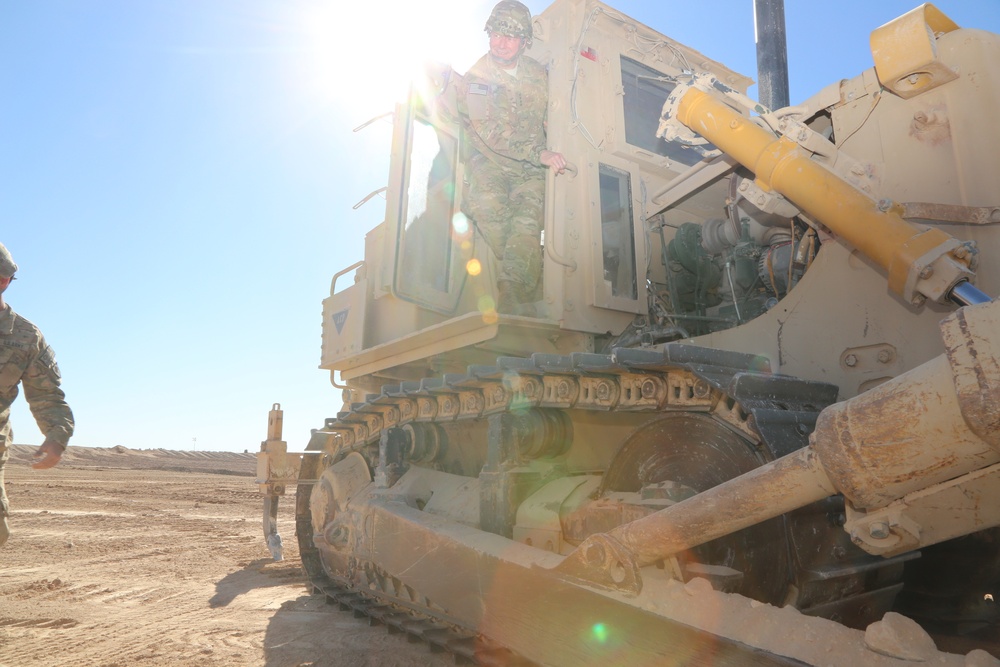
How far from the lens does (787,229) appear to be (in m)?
3.39

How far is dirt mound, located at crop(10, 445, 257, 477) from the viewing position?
22234 millimetres

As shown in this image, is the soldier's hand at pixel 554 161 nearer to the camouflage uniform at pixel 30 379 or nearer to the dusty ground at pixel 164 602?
the dusty ground at pixel 164 602

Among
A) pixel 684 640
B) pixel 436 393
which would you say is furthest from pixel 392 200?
pixel 684 640

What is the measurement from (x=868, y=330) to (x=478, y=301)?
2792 mm

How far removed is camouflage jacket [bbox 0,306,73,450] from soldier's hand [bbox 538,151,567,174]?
9.81 ft

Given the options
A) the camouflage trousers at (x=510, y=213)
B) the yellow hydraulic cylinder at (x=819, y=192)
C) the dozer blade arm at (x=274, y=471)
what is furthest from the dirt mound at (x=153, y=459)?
the yellow hydraulic cylinder at (x=819, y=192)

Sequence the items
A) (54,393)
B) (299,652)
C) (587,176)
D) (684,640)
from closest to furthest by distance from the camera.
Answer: (684,640), (299,652), (54,393), (587,176)

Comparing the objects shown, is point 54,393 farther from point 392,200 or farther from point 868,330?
point 868,330

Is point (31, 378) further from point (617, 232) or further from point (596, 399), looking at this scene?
point (617, 232)

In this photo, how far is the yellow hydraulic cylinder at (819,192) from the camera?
2.36 m

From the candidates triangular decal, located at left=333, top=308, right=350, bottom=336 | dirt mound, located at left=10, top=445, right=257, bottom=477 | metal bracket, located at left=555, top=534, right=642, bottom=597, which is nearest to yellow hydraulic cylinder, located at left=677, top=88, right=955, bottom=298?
metal bracket, located at left=555, top=534, right=642, bottom=597

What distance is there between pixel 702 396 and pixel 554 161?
2.22m

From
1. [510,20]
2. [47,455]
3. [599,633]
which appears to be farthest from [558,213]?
[47,455]

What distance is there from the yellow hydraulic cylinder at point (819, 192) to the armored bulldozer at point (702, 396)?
1 cm
